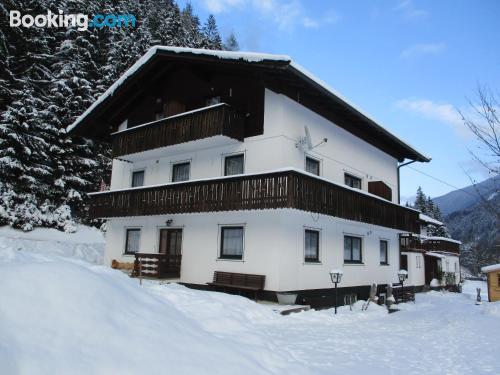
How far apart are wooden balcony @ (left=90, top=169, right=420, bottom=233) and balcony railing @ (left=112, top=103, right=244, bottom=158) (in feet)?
6.55

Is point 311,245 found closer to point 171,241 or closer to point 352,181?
point 352,181

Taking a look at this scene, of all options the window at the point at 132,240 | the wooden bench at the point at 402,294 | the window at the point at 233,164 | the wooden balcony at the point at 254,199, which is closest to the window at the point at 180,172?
the wooden balcony at the point at 254,199

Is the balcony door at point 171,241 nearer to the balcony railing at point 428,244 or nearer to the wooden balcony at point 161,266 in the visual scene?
the wooden balcony at point 161,266

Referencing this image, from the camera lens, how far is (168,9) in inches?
2094

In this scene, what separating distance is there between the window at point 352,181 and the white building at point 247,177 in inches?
4.2

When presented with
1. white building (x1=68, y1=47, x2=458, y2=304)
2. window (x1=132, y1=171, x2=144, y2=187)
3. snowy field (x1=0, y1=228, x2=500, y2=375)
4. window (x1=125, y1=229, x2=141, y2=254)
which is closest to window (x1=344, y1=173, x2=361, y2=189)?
white building (x1=68, y1=47, x2=458, y2=304)

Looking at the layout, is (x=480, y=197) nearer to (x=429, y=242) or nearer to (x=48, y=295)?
(x=48, y=295)

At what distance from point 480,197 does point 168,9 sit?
2132 inches

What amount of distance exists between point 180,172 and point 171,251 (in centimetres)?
375

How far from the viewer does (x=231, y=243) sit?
1639 centimetres

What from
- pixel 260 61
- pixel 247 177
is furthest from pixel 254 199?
pixel 260 61

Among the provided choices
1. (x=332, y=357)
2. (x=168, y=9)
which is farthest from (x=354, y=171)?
(x=168, y=9)

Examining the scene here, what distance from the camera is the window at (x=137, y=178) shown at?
69.9 feet

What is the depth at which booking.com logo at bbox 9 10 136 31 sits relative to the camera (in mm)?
28969
